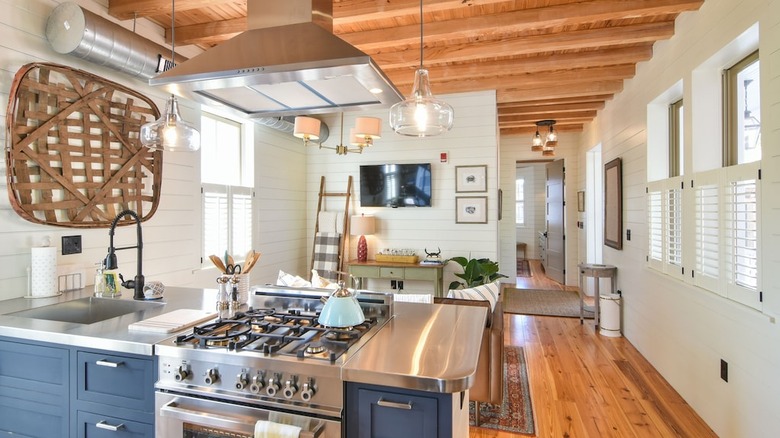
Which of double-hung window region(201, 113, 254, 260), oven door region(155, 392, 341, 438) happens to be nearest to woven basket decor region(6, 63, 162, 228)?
double-hung window region(201, 113, 254, 260)

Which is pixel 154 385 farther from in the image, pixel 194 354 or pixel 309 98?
pixel 309 98

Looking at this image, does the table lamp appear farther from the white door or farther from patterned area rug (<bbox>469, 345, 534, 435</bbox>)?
the white door

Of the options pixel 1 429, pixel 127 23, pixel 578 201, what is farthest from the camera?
pixel 578 201

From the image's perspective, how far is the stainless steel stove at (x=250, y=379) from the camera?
1.34 metres

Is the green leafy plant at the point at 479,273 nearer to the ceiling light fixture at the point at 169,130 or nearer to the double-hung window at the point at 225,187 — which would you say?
the double-hung window at the point at 225,187

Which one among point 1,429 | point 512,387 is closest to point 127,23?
point 1,429

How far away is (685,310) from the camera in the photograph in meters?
3.00

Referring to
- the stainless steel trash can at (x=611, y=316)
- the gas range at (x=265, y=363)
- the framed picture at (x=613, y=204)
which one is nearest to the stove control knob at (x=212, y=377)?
the gas range at (x=265, y=363)

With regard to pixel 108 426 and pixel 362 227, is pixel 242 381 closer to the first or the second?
pixel 108 426

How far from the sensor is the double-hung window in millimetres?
4008

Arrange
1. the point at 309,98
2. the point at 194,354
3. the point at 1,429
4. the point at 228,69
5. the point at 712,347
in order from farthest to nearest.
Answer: the point at 712,347 → the point at 309,98 → the point at 1,429 → the point at 228,69 → the point at 194,354

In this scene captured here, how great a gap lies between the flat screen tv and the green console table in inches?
33.3

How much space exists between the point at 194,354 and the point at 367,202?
4.11 metres

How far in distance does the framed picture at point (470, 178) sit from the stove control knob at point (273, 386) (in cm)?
416
